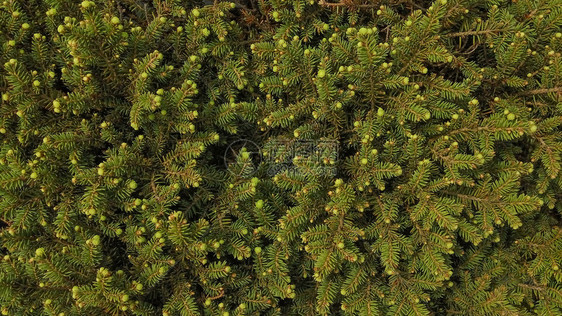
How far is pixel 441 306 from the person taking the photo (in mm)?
1888

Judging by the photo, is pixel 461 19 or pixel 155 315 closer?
pixel 155 315

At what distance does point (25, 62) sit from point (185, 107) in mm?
706

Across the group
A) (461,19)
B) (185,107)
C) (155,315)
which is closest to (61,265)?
(155,315)

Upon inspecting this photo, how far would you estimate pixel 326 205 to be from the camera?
61.2 inches

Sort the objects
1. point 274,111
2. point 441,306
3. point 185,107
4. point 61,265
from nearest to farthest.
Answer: point 61,265
point 185,107
point 274,111
point 441,306

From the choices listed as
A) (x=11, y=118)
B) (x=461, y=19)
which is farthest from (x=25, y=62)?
(x=461, y=19)

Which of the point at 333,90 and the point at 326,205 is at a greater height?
the point at 333,90

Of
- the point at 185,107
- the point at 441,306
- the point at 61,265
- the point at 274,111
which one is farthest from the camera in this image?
the point at 441,306

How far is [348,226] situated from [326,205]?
5.0 inches

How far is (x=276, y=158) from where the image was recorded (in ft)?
5.40

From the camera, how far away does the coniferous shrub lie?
1.47 metres

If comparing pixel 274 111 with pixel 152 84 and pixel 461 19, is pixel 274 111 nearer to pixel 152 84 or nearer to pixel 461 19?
pixel 152 84

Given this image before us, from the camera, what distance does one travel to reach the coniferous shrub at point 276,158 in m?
1.47

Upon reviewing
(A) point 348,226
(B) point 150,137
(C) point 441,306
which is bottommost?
(C) point 441,306
